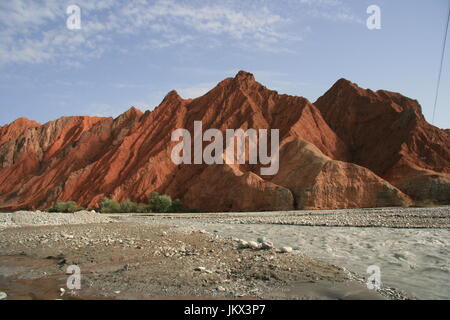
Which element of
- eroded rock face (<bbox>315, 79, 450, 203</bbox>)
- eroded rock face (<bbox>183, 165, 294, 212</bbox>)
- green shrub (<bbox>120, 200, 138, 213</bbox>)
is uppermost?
eroded rock face (<bbox>315, 79, 450, 203</bbox>)

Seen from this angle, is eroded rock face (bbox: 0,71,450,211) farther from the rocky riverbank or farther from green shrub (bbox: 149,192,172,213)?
the rocky riverbank

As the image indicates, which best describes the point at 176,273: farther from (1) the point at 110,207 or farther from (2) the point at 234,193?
(1) the point at 110,207

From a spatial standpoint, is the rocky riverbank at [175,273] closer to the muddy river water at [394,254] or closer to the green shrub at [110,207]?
the muddy river water at [394,254]

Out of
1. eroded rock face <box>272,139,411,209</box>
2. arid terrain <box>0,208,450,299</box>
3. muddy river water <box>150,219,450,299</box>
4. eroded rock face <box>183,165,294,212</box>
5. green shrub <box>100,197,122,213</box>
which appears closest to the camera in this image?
arid terrain <box>0,208,450,299</box>

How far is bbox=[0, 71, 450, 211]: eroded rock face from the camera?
124ft

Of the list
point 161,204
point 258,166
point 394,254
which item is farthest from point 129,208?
point 394,254

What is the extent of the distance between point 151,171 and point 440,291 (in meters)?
47.0

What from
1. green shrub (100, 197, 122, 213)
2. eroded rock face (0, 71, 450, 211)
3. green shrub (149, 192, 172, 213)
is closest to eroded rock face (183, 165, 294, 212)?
eroded rock face (0, 71, 450, 211)

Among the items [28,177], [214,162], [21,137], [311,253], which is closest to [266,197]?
[214,162]

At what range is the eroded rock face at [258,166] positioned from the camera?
37688 mm

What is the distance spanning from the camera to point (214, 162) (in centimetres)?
4588

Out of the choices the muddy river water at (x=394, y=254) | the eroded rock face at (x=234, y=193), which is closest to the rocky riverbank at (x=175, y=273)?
the muddy river water at (x=394, y=254)

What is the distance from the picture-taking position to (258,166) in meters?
45.7

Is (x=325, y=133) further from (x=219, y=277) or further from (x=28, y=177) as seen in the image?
(x=28, y=177)
